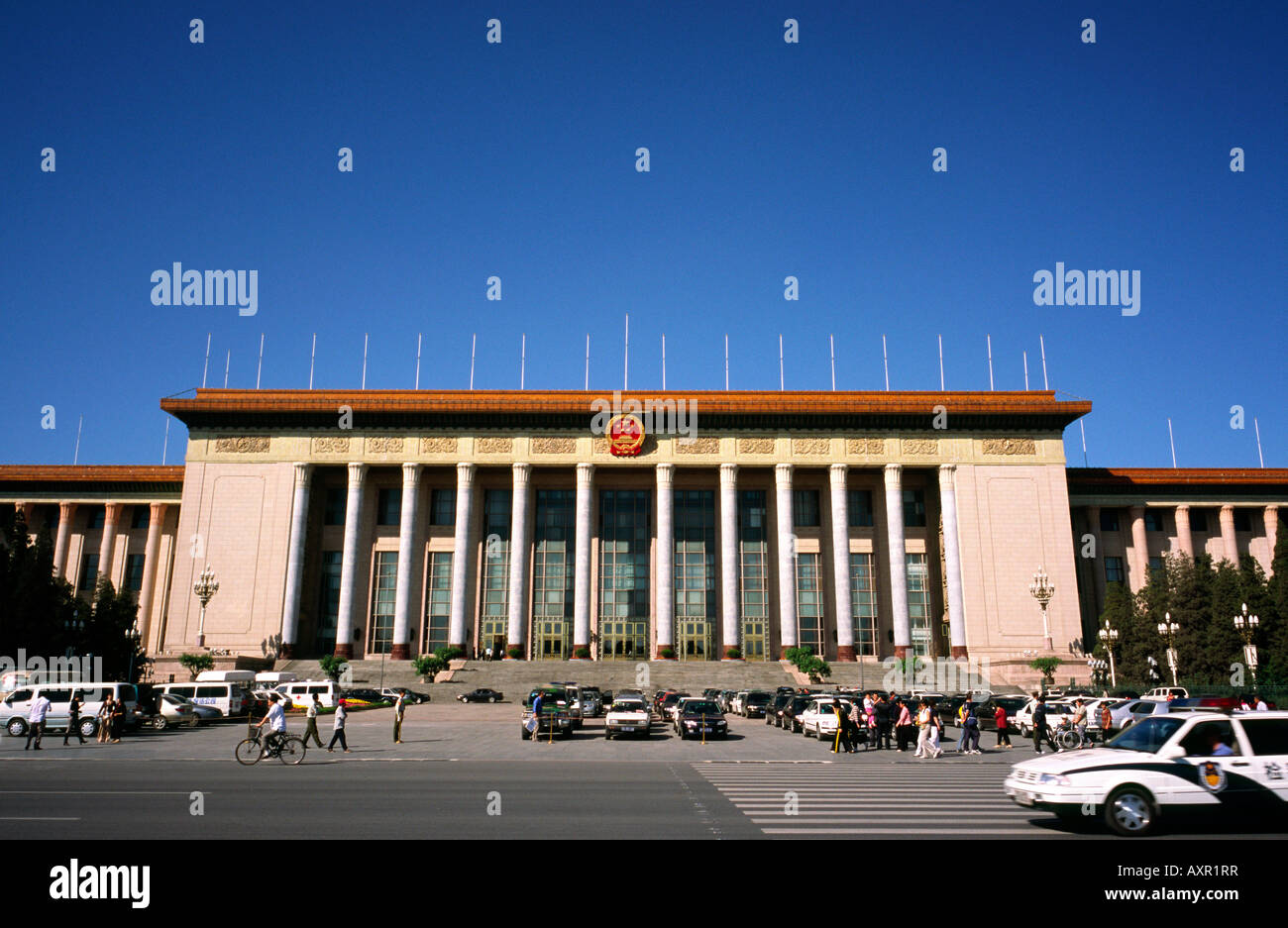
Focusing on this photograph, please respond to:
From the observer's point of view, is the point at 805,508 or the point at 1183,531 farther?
the point at 1183,531

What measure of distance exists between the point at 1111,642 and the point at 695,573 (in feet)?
91.4

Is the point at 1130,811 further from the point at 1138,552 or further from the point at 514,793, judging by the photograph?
the point at 1138,552

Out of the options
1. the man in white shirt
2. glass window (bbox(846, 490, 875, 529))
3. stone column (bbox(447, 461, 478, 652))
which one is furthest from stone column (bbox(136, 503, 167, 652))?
glass window (bbox(846, 490, 875, 529))

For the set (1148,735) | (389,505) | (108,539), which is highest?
(389,505)

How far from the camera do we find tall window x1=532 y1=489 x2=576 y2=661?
214 ft

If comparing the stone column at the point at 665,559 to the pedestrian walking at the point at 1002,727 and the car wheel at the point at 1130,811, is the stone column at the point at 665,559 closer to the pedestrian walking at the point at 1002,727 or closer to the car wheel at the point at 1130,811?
the pedestrian walking at the point at 1002,727

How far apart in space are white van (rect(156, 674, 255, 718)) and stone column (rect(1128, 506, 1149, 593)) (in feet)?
205

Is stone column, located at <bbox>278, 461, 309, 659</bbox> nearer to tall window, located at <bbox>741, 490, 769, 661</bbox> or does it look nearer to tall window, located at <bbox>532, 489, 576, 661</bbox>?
tall window, located at <bbox>532, 489, 576, 661</bbox>

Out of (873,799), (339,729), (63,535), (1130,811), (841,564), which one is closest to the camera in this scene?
(1130,811)

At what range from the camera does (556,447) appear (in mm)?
65062

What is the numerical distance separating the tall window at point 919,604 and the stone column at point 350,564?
40115 millimetres

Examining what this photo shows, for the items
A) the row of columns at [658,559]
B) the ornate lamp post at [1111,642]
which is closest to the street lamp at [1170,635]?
the ornate lamp post at [1111,642]

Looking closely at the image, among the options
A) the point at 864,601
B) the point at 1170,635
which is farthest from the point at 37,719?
the point at 1170,635

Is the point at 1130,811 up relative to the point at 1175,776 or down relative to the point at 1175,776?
down
